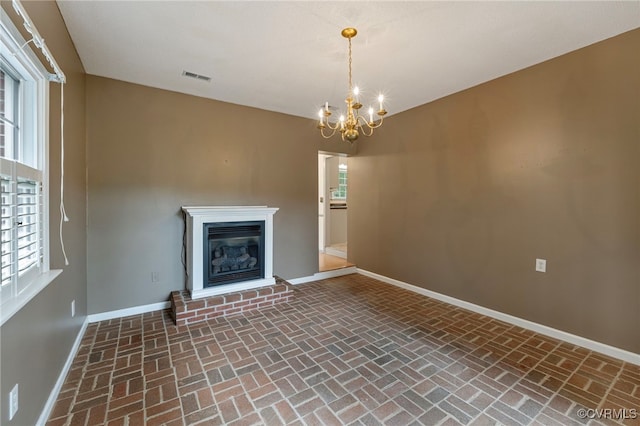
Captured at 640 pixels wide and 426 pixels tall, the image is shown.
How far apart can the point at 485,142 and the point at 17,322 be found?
4.05m

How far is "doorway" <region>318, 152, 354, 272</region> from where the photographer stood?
21.1 feet

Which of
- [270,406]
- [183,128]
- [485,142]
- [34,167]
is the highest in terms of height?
[183,128]

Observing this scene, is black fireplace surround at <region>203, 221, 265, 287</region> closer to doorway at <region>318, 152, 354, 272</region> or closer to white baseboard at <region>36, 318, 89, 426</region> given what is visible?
white baseboard at <region>36, 318, 89, 426</region>

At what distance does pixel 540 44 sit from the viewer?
241 centimetres

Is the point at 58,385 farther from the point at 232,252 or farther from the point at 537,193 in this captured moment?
the point at 537,193

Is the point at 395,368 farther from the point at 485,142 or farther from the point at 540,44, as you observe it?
the point at 540,44

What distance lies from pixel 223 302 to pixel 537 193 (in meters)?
3.56

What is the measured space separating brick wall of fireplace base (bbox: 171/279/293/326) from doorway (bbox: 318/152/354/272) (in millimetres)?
2637

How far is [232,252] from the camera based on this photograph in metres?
3.48

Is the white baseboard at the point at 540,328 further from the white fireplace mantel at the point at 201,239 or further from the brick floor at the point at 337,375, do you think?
the white fireplace mantel at the point at 201,239

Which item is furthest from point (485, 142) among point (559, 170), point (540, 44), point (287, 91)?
point (287, 91)

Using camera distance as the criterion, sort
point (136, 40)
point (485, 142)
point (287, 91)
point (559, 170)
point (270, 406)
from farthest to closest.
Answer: point (287, 91) < point (485, 142) < point (559, 170) < point (136, 40) < point (270, 406)

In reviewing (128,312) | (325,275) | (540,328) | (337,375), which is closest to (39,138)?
(128,312)

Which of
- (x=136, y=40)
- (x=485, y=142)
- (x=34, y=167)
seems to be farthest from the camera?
(x=485, y=142)
